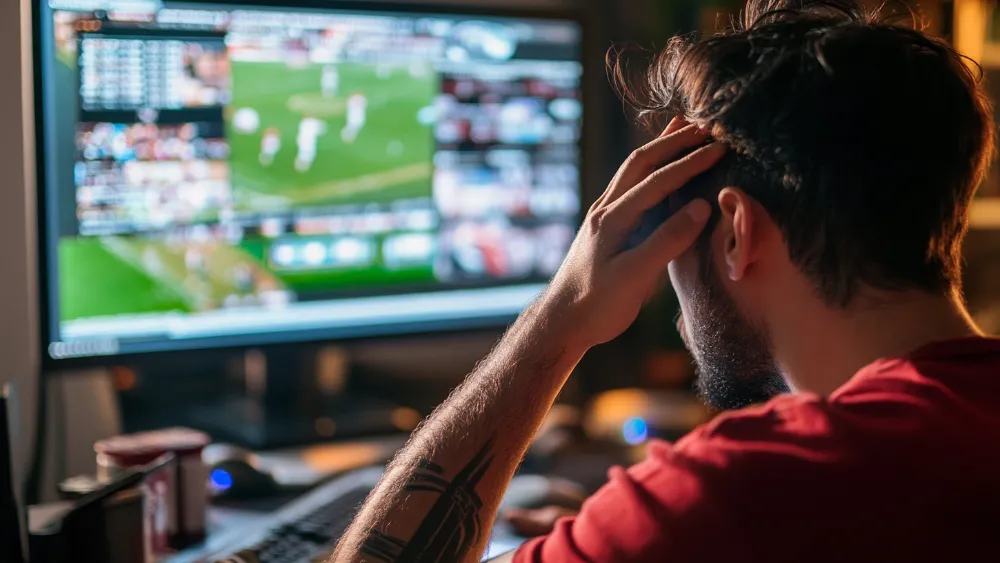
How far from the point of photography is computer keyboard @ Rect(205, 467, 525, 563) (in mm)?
1061

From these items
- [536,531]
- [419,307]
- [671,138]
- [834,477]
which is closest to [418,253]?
[419,307]

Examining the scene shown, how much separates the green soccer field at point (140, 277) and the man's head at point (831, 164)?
700 millimetres

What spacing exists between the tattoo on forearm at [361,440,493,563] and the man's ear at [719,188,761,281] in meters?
0.25

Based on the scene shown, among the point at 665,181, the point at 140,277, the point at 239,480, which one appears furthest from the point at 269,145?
the point at 665,181

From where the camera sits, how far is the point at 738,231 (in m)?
0.80

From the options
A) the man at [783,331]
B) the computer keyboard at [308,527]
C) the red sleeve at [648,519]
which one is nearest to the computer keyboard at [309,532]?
the computer keyboard at [308,527]

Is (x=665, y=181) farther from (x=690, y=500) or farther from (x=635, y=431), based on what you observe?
(x=635, y=431)

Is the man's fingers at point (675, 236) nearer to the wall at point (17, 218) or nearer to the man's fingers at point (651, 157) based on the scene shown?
the man's fingers at point (651, 157)

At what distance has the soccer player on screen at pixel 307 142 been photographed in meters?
1.38

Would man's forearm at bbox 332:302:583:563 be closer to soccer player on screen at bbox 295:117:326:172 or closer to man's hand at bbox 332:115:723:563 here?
man's hand at bbox 332:115:723:563

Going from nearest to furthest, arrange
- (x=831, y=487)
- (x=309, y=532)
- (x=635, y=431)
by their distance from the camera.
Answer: (x=831, y=487)
(x=309, y=532)
(x=635, y=431)

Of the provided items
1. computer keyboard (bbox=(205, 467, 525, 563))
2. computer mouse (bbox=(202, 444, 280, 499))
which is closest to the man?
computer keyboard (bbox=(205, 467, 525, 563))

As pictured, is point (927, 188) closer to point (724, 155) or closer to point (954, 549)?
point (724, 155)

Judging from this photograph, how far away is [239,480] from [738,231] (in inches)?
30.7
